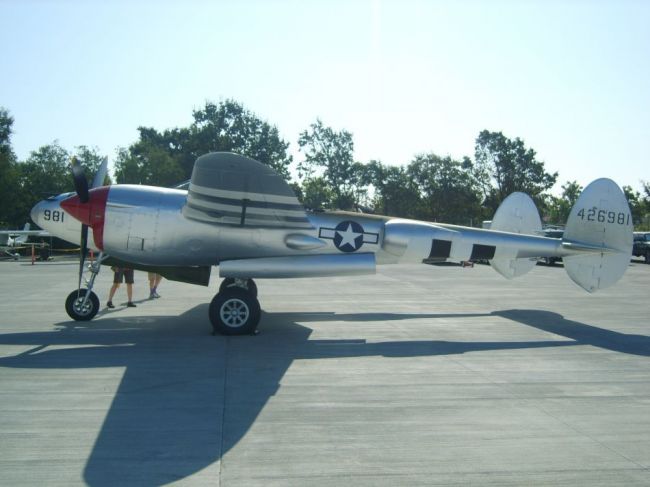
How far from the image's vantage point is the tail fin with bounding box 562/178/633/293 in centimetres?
1241

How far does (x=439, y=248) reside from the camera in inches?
483

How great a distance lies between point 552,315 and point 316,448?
9.69m

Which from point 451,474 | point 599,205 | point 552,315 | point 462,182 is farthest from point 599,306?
point 462,182

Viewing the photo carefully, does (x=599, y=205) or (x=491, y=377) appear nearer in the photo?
(x=491, y=377)

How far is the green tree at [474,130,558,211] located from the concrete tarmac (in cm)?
6147

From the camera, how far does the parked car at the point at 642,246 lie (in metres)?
36.2

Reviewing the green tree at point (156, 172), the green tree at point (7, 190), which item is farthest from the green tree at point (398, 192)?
the green tree at point (7, 190)

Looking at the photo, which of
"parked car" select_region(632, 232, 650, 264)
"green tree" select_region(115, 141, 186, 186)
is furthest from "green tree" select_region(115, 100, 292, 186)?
"parked car" select_region(632, 232, 650, 264)

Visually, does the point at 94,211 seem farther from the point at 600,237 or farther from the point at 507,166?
the point at 507,166

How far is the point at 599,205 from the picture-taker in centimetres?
1272

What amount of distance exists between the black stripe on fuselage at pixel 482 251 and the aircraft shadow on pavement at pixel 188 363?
151cm

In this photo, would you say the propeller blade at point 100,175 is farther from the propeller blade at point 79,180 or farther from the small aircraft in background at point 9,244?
the small aircraft in background at point 9,244

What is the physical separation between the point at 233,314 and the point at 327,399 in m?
4.08

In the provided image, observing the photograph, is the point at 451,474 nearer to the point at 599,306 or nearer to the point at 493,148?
the point at 599,306
